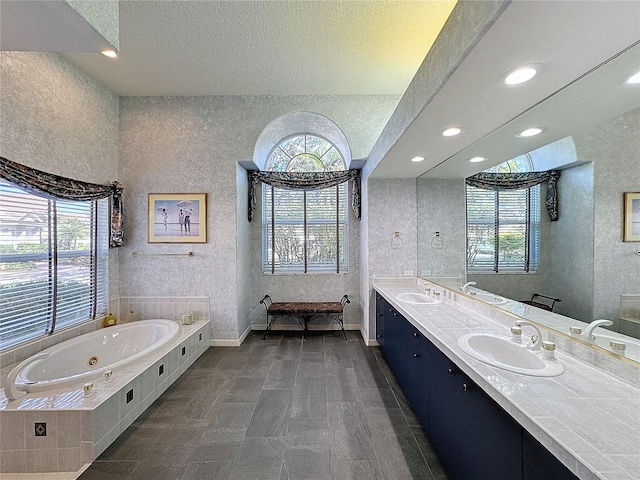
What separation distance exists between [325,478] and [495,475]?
41.0 inches

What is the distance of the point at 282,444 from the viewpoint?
1.99 metres

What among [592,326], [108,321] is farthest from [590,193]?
[108,321]

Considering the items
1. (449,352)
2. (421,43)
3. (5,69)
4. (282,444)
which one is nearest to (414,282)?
(449,352)

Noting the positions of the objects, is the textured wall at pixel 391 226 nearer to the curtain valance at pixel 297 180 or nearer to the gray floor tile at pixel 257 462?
the curtain valance at pixel 297 180

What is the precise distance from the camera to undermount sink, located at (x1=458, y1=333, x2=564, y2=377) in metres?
1.31

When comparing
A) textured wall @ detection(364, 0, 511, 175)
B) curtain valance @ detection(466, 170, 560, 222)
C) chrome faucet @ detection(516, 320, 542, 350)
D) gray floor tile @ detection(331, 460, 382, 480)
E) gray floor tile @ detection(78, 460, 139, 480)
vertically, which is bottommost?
gray floor tile @ detection(78, 460, 139, 480)

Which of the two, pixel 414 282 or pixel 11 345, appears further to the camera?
pixel 414 282

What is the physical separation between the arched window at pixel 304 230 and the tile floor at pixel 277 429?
174cm

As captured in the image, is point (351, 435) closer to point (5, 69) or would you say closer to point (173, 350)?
point (173, 350)

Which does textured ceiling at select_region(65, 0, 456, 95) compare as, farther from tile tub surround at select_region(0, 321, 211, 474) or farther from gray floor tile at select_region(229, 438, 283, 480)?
gray floor tile at select_region(229, 438, 283, 480)

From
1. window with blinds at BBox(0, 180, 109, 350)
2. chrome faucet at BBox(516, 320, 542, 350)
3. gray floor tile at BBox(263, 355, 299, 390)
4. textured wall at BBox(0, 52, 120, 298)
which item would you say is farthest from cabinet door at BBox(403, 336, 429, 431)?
textured wall at BBox(0, 52, 120, 298)

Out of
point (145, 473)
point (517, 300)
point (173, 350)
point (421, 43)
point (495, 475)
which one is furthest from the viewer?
point (173, 350)

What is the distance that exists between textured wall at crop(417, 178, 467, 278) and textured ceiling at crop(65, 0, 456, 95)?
1474 mm

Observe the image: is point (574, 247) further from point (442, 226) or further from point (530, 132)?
point (442, 226)
